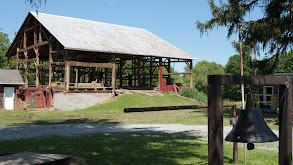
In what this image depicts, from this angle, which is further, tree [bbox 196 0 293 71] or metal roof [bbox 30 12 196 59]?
metal roof [bbox 30 12 196 59]

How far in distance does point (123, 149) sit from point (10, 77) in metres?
27.9

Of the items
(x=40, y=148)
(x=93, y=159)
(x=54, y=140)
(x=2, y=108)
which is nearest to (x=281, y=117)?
(x=93, y=159)

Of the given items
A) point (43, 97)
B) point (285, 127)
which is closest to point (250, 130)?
point (285, 127)

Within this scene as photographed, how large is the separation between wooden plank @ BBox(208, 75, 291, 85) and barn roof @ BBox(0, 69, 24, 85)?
103 feet

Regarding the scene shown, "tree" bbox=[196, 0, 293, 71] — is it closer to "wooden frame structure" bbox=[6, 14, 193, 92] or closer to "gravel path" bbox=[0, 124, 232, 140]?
"gravel path" bbox=[0, 124, 232, 140]

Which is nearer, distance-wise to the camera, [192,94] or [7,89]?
[7,89]

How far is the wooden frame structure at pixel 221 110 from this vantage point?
3287 mm

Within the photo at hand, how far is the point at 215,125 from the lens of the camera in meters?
3.29

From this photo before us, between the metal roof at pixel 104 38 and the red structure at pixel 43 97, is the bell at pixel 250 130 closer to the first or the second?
the metal roof at pixel 104 38

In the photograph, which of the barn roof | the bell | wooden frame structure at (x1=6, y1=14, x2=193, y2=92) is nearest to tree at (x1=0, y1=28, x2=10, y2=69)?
wooden frame structure at (x1=6, y1=14, x2=193, y2=92)

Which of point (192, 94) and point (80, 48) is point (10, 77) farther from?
point (192, 94)

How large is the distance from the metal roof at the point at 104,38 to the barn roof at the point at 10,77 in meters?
6.64

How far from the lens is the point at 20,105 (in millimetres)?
30234

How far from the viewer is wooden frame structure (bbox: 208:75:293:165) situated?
3.29 m
